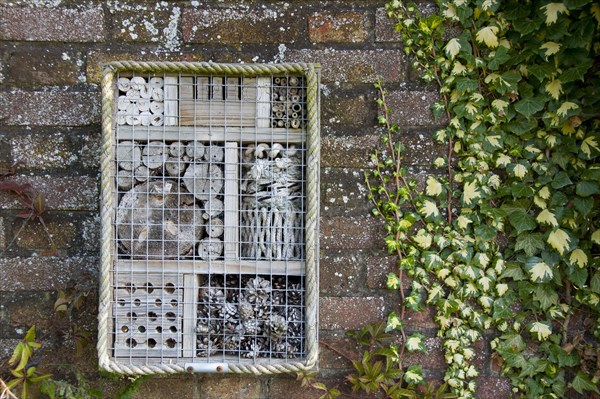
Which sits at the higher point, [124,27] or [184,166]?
[124,27]

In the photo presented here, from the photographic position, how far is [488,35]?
179 centimetres

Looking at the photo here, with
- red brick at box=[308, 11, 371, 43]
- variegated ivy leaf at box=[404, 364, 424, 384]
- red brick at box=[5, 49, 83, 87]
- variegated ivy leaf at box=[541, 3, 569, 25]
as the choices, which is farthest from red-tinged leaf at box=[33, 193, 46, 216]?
variegated ivy leaf at box=[541, 3, 569, 25]

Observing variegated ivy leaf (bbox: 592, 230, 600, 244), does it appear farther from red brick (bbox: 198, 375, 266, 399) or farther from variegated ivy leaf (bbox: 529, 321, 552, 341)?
red brick (bbox: 198, 375, 266, 399)

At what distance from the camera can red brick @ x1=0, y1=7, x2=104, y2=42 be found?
6.02 ft

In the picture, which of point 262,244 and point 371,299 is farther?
point 371,299

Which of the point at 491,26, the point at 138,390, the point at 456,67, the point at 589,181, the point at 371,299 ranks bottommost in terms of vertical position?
the point at 138,390

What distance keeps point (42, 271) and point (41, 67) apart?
2.20 feet

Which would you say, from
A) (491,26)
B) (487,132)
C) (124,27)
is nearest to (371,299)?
(487,132)

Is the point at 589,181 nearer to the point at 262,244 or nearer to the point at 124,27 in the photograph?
the point at 262,244

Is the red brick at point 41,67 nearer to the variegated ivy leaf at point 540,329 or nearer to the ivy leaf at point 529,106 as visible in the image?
the ivy leaf at point 529,106

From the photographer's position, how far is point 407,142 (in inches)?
74.0

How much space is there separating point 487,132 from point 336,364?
92 cm

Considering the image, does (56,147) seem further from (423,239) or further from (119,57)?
(423,239)

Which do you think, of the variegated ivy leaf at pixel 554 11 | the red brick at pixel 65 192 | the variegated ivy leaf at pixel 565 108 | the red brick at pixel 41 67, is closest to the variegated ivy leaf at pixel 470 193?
the variegated ivy leaf at pixel 565 108
